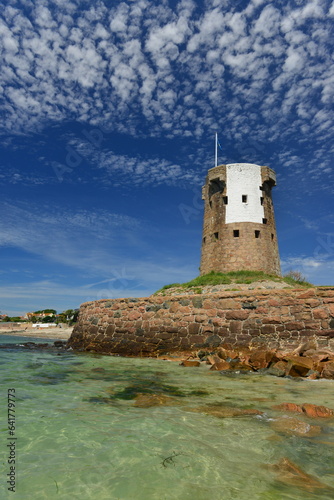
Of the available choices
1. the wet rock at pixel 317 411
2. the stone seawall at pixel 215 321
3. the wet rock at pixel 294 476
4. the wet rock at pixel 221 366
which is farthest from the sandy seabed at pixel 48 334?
the wet rock at pixel 294 476

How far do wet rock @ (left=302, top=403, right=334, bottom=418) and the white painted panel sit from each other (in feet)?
69.4

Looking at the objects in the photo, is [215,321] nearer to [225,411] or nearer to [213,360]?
[213,360]

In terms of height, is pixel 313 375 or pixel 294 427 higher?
pixel 313 375

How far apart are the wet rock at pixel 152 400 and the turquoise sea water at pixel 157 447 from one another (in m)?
0.04

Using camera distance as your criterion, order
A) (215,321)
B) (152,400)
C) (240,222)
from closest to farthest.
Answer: (152,400) → (215,321) → (240,222)

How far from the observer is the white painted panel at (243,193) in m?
24.1

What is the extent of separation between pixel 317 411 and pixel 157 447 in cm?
206

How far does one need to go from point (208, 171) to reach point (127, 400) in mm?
24161

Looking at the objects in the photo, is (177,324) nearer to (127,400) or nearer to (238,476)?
(127,400)

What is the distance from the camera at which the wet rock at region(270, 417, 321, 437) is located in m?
2.94

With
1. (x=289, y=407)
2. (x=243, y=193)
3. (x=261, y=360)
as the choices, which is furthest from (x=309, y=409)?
(x=243, y=193)

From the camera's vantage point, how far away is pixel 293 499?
73.2 inches

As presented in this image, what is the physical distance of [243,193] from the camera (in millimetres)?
24375

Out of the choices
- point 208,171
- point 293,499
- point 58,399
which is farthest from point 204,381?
point 208,171
